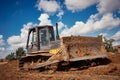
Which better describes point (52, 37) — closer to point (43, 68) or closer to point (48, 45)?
point (48, 45)

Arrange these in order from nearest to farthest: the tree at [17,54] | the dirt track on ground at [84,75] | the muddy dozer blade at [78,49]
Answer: the dirt track on ground at [84,75] < the muddy dozer blade at [78,49] < the tree at [17,54]

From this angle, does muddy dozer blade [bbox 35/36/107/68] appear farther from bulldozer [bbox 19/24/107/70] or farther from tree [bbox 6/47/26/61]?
tree [bbox 6/47/26/61]

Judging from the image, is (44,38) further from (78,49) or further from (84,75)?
(84,75)

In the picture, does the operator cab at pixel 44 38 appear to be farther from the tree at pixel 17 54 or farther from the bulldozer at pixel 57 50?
the tree at pixel 17 54

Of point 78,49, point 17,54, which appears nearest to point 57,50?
point 78,49

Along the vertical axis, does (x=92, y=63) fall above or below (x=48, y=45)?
below

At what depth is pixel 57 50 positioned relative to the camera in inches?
454

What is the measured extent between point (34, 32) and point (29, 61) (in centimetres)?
215

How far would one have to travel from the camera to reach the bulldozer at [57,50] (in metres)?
10.2

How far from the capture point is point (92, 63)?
10758 mm

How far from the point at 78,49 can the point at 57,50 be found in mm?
1415

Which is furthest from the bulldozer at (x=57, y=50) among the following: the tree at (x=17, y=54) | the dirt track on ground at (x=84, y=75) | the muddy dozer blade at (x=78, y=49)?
the tree at (x=17, y=54)

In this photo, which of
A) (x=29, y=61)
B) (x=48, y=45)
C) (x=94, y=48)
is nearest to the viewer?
(x=94, y=48)

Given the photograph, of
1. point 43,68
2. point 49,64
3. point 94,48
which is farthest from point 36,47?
point 94,48
